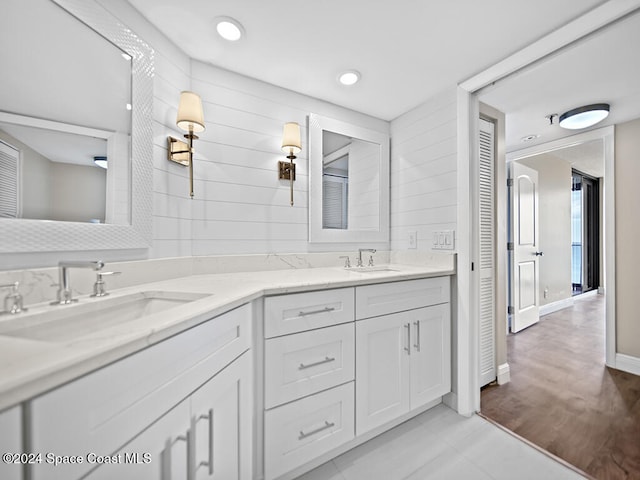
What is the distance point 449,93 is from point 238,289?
1897mm

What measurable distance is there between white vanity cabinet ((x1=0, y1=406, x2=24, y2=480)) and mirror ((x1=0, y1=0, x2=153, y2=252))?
0.71 meters

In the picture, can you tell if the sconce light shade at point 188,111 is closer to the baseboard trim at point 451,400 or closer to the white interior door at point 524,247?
the baseboard trim at point 451,400

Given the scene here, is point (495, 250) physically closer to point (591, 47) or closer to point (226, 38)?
point (591, 47)

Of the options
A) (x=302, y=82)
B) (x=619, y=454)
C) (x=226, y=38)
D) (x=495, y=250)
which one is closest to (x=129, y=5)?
(x=226, y=38)

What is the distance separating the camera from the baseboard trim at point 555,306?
385 cm

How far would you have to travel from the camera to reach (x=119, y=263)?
1.14 meters

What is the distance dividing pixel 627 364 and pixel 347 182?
2890mm

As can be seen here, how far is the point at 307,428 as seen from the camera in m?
1.24

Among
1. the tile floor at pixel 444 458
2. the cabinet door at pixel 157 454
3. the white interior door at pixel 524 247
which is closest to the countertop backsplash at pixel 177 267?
the cabinet door at pixel 157 454

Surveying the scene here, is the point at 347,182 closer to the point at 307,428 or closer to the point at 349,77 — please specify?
the point at 349,77

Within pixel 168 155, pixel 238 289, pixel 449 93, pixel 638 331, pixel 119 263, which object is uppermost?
pixel 449 93

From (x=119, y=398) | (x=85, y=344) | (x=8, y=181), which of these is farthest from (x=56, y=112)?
(x=119, y=398)

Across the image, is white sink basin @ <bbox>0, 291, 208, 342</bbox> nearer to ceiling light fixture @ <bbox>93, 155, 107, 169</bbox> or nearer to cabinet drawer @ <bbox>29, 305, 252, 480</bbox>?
cabinet drawer @ <bbox>29, 305, 252, 480</bbox>

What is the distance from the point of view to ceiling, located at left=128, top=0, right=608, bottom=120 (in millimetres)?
1221
